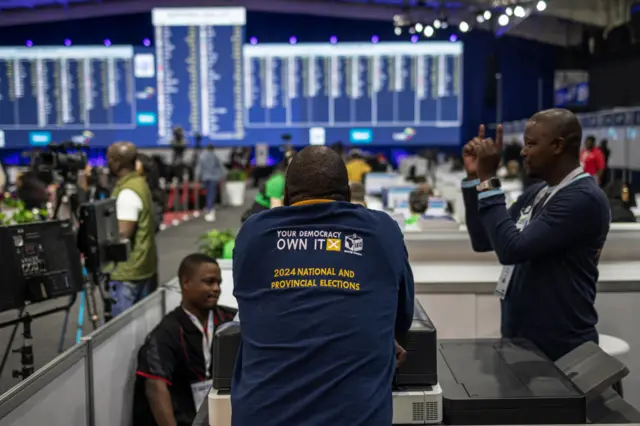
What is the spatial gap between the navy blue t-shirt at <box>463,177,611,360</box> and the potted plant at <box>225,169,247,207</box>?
13.2m

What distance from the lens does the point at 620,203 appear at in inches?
197

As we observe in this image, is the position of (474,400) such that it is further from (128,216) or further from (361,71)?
(361,71)

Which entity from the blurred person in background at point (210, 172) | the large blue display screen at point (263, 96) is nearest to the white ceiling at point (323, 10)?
the large blue display screen at point (263, 96)

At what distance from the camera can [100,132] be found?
17.0 m

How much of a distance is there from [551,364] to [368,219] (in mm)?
716

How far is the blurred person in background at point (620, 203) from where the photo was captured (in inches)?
188

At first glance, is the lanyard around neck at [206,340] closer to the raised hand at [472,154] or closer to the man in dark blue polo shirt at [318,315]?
the raised hand at [472,154]

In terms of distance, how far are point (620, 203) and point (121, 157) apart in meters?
3.24

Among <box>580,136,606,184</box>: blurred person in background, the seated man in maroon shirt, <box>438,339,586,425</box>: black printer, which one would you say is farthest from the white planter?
<box>438,339,586,425</box>: black printer

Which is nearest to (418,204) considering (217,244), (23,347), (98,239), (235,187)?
(217,244)

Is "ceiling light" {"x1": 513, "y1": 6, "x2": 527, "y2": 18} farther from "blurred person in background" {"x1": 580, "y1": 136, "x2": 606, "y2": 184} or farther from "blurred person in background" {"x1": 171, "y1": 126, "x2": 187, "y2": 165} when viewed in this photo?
"blurred person in background" {"x1": 171, "y1": 126, "x2": 187, "y2": 165}

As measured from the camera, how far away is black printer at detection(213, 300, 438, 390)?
175 centimetres

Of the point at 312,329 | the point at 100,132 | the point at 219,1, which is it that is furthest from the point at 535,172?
the point at 219,1

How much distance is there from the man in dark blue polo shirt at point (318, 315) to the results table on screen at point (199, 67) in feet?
47.0
